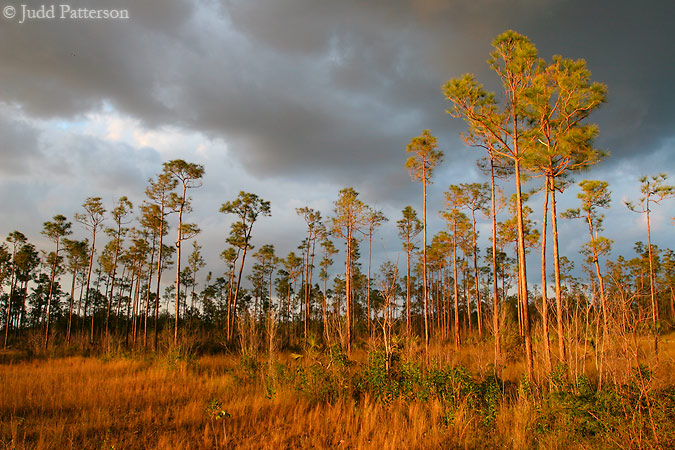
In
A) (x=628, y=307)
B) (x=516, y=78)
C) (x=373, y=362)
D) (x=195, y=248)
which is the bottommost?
(x=373, y=362)

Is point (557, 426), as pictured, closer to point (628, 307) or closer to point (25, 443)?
point (628, 307)

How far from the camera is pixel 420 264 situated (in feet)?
127

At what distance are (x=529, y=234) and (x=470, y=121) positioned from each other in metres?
17.2

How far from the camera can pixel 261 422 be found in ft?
25.3

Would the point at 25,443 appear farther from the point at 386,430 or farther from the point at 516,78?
the point at 516,78

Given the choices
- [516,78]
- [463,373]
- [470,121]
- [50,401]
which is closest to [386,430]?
[463,373]

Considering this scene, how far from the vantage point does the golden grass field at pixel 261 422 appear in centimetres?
641

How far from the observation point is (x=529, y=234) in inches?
995

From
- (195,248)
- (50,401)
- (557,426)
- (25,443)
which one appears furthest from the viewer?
(195,248)

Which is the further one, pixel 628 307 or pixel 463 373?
pixel 463 373

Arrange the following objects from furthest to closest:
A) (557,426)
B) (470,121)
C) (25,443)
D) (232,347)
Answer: (232,347), (470,121), (557,426), (25,443)

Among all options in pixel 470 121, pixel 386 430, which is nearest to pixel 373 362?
pixel 386 430

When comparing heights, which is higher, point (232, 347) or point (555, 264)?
point (555, 264)

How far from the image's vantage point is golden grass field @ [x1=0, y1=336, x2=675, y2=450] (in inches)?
253
